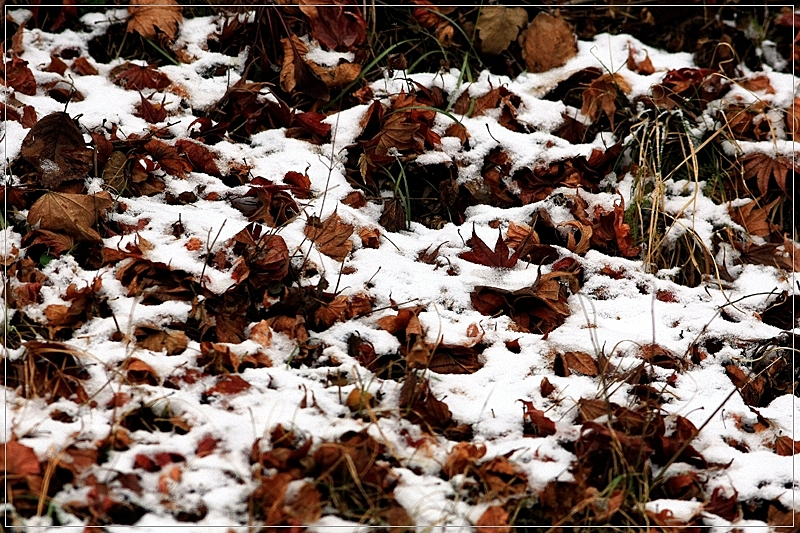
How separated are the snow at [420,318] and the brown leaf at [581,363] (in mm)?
29

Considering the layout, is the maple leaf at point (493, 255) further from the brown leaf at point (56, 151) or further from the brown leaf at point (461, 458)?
the brown leaf at point (56, 151)

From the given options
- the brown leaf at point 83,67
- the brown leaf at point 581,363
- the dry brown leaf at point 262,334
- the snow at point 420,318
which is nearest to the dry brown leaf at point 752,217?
the snow at point 420,318

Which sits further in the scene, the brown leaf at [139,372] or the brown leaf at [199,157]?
the brown leaf at [199,157]

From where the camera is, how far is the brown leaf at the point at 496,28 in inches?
122

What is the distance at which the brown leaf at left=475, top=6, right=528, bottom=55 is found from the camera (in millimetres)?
3094

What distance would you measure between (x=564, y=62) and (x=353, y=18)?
0.97m

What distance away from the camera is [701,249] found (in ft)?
8.48

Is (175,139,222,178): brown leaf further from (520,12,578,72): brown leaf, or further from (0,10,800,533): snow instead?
(520,12,578,72): brown leaf

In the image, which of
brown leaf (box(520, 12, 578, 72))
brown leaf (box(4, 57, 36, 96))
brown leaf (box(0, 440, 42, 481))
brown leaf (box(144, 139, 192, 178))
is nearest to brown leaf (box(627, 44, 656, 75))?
brown leaf (box(520, 12, 578, 72))

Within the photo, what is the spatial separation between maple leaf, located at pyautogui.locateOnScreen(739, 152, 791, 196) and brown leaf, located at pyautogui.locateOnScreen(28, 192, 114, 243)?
2471 millimetres

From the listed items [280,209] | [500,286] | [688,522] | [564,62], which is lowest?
[688,522]

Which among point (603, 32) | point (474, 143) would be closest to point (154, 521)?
point (474, 143)

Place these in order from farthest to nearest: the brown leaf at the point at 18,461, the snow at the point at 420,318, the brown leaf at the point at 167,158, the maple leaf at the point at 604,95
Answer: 1. the maple leaf at the point at 604,95
2. the brown leaf at the point at 167,158
3. the snow at the point at 420,318
4. the brown leaf at the point at 18,461

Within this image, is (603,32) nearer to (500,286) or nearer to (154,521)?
(500,286)
